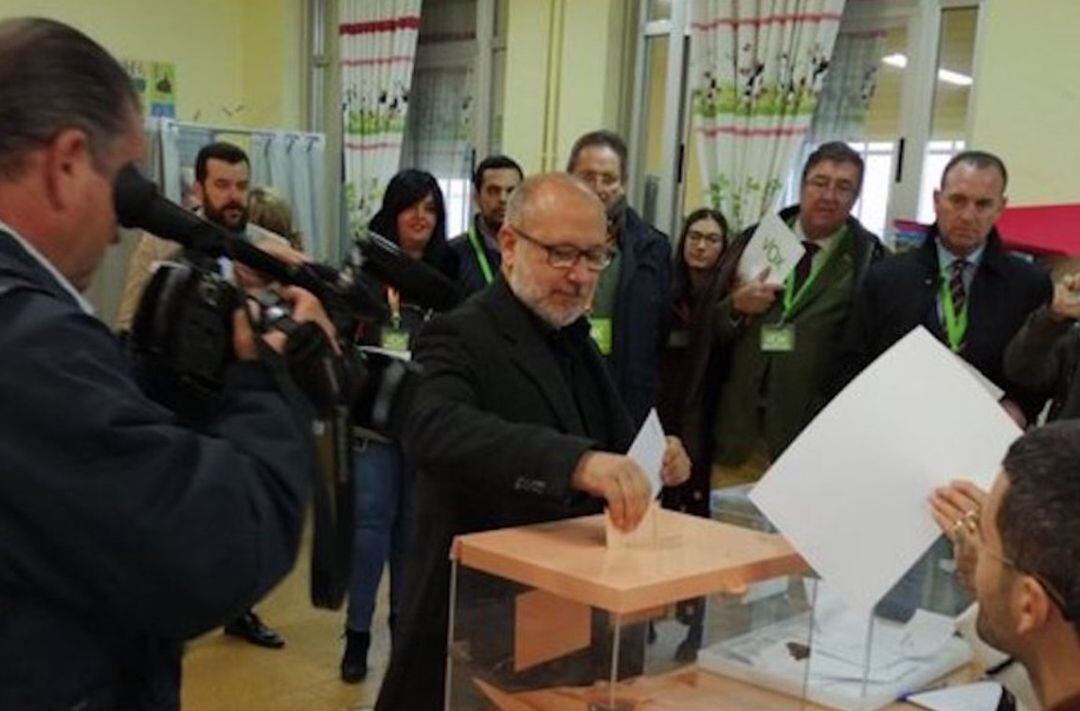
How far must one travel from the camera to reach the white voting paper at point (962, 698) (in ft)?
4.68

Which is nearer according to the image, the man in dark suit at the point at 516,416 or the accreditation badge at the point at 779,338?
the man in dark suit at the point at 516,416

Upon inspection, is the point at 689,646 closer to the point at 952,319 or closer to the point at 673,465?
the point at 673,465

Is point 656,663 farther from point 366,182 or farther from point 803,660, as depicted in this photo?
point 366,182

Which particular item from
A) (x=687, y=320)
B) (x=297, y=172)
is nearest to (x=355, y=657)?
(x=687, y=320)

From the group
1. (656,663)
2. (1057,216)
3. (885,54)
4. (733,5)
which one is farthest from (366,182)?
(656,663)

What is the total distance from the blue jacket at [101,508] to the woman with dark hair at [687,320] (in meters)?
2.34

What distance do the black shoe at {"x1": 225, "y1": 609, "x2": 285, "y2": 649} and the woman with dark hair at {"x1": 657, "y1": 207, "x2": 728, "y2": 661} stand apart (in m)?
1.35

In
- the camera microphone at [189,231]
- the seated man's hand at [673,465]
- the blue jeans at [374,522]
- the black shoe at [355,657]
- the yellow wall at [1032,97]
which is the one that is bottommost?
the black shoe at [355,657]

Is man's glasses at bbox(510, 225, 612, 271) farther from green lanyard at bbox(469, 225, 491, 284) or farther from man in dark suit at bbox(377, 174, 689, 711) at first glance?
green lanyard at bbox(469, 225, 491, 284)

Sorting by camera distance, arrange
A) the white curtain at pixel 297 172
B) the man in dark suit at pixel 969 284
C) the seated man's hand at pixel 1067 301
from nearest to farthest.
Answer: the seated man's hand at pixel 1067 301 → the man in dark suit at pixel 969 284 → the white curtain at pixel 297 172

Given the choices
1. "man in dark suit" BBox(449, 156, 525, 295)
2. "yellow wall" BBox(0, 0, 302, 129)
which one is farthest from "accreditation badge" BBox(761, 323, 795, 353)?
"yellow wall" BBox(0, 0, 302, 129)

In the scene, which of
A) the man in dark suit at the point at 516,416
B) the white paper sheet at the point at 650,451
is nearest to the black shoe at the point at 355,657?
the man in dark suit at the point at 516,416

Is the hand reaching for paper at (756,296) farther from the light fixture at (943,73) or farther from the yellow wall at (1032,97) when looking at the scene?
the light fixture at (943,73)

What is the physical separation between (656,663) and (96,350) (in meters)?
0.70
